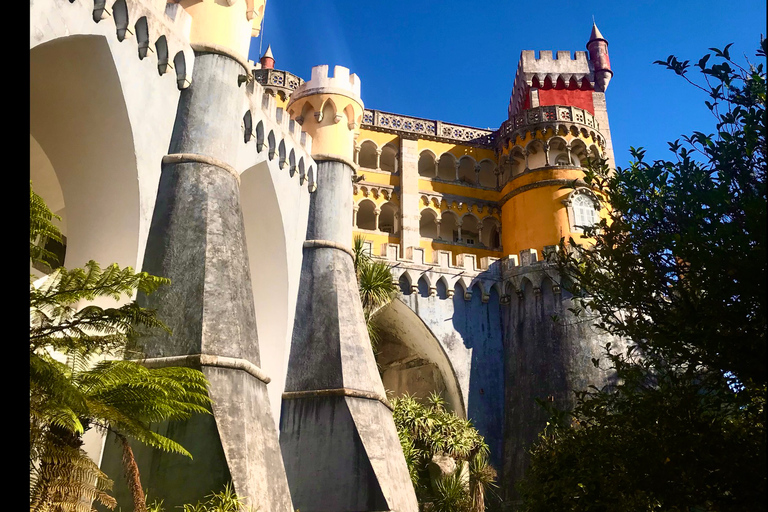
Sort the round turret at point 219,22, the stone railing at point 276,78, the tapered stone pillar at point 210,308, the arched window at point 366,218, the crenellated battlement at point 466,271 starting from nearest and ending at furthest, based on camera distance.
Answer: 1. the tapered stone pillar at point 210,308
2. the round turret at point 219,22
3. the crenellated battlement at point 466,271
4. the stone railing at point 276,78
5. the arched window at point 366,218

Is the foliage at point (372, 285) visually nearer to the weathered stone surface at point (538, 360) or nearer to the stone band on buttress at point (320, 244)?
the stone band on buttress at point (320, 244)

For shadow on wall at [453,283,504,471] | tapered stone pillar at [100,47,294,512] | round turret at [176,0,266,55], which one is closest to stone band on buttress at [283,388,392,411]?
tapered stone pillar at [100,47,294,512]

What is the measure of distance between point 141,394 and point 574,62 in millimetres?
31594

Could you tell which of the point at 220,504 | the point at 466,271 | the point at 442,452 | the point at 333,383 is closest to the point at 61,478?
the point at 220,504

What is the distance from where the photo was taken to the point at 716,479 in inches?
267

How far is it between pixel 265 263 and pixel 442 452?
823 cm

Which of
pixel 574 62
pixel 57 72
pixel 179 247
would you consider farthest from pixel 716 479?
pixel 574 62

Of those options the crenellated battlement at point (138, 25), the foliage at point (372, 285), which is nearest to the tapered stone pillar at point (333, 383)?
Answer: the foliage at point (372, 285)

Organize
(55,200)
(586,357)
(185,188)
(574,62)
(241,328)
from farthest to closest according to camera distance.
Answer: (574,62) < (586,357) < (55,200) < (185,188) < (241,328)

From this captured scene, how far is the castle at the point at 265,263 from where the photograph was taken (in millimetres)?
10680

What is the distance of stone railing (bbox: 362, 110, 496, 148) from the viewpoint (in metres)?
31.6

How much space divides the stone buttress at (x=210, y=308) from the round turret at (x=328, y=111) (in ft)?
16.4

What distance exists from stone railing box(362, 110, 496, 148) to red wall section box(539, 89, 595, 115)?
3.27 m
